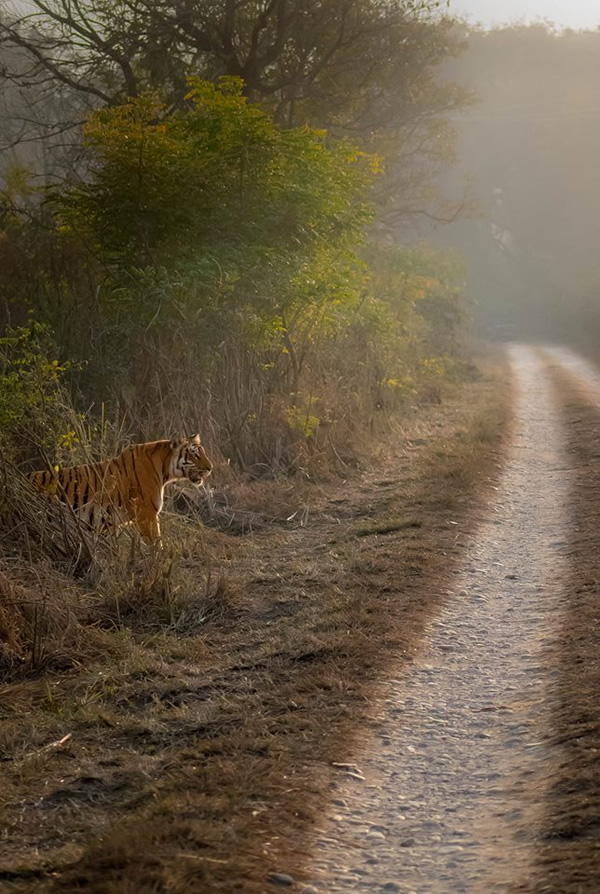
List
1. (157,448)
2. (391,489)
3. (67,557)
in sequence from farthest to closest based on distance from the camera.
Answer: (391,489) < (157,448) < (67,557)

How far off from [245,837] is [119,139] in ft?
32.6

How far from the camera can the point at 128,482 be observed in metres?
8.81

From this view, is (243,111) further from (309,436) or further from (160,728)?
(160,728)

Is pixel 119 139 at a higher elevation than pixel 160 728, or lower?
higher

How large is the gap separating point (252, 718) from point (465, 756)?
3.87 ft

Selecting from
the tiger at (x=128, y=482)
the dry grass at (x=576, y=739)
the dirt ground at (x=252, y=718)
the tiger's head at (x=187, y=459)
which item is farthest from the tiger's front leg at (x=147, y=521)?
the dry grass at (x=576, y=739)

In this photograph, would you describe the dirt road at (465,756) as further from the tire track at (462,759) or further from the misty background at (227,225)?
the misty background at (227,225)

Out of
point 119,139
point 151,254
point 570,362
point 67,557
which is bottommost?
point 570,362

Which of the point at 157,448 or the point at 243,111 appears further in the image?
the point at 243,111

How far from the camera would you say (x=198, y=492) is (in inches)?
414

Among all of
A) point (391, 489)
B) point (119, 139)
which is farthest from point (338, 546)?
point (119, 139)

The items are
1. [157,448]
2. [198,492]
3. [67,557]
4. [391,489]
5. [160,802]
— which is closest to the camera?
[160,802]

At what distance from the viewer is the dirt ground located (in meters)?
4.12

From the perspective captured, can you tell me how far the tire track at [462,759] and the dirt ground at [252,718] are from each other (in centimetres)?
9
